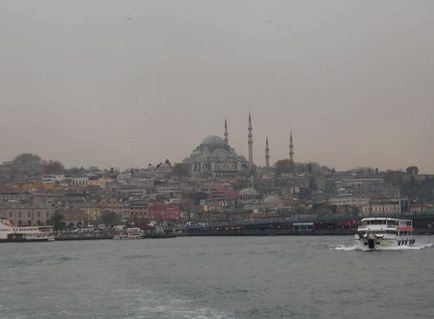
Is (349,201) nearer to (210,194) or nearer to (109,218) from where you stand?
(210,194)

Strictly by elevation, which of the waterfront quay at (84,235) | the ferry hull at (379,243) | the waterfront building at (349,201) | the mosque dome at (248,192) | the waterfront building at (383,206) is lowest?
the ferry hull at (379,243)

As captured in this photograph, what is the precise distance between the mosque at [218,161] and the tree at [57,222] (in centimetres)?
5968

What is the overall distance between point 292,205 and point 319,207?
9861 mm

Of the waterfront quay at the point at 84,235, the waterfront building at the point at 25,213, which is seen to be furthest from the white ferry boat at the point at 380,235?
the waterfront building at the point at 25,213

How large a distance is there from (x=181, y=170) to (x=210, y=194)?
79.6ft

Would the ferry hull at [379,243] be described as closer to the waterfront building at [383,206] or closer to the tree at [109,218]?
the tree at [109,218]

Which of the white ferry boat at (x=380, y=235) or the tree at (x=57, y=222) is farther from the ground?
the tree at (x=57, y=222)

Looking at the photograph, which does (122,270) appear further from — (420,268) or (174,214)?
(174,214)

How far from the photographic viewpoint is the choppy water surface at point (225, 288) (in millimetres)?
18391

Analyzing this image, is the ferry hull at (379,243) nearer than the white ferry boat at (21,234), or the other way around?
A: the ferry hull at (379,243)

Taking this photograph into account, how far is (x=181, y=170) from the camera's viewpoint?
506 ft

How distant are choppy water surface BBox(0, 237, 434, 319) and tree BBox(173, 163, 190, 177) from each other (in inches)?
4711

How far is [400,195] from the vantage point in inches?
5167

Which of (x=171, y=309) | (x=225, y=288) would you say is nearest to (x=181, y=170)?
(x=225, y=288)
